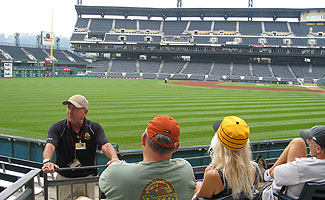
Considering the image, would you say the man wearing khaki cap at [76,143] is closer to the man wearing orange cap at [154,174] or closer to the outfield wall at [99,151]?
the man wearing orange cap at [154,174]

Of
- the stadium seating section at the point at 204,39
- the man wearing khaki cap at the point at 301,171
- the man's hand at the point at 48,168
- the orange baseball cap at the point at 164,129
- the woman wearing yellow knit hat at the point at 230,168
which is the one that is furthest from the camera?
the stadium seating section at the point at 204,39

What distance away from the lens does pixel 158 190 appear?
2461 mm

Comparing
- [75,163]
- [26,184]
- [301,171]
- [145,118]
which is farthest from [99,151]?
[145,118]

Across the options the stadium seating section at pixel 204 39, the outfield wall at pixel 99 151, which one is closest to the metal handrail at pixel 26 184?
the outfield wall at pixel 99 151

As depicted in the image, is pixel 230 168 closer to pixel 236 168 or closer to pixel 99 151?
pixel 236 168

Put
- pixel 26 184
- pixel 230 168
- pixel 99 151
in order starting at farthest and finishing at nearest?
Answer: pixel 99 151 → pixel 26 184 → pixel 230 168

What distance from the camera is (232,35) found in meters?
70.0

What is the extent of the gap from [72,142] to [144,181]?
230 cm

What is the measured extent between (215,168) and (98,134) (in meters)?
Answer: 2.27

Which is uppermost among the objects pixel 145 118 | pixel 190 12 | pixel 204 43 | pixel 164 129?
pixel 190 12

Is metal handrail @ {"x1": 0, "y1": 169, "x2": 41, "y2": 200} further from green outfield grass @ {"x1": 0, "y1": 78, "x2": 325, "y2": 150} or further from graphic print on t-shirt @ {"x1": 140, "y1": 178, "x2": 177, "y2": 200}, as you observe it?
green outfield grass @ {"x1": 0, "y1": 78, "x2": 325, "y2": 150}

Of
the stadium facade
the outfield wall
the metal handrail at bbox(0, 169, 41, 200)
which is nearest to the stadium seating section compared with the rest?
the stadium facade

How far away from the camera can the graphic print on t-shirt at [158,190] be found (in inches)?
95.1

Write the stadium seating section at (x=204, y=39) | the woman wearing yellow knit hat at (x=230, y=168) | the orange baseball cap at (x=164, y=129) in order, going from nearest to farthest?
the orange baseball cap at (x=164, y=129) < the woman wearing yellow knit hat at (x=230, y=168) < the stadium seating section at (x=204, y=39)
